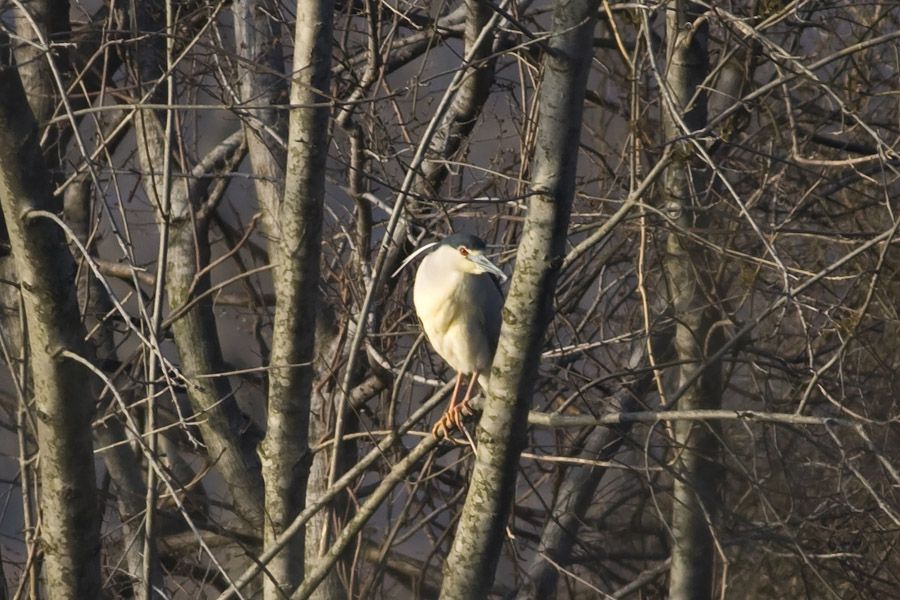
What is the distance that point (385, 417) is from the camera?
170 inches

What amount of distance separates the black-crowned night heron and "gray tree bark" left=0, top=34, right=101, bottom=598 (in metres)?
0.98

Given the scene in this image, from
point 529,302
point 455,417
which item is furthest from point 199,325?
point 529,302

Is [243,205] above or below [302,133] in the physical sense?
below

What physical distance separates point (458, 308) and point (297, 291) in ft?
1.99

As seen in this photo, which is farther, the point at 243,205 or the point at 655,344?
the point at 243,205

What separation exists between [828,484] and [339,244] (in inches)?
77.8

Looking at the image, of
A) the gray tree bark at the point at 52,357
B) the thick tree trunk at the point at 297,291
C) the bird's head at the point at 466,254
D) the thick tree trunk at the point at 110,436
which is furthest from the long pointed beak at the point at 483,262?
the thick tree trunk at the point at 110,436

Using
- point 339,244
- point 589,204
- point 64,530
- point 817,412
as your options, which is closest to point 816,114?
→ point 589,204

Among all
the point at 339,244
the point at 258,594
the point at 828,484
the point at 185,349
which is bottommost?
the point at 258,594

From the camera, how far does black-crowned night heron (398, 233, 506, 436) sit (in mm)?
3205

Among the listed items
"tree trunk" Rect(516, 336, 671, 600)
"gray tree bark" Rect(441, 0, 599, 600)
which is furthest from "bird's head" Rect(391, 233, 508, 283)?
"tree trunk" Rect(516, 336, 671, 600)

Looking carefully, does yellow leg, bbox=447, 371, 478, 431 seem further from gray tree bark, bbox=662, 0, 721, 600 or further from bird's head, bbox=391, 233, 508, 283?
gray tree bark, bbox=662, 0, 721, 600

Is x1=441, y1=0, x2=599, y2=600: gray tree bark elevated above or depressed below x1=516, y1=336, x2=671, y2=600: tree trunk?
above

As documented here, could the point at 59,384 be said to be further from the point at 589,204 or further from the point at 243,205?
the point at 243,205
